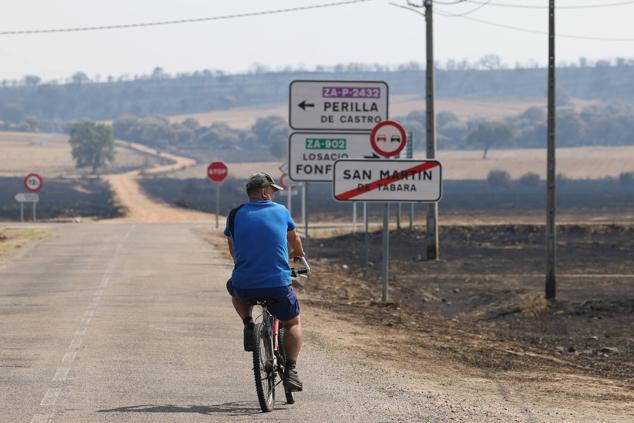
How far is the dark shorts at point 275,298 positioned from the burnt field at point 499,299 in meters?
4.37

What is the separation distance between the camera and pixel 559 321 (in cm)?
2166

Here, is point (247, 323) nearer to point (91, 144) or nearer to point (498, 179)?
point (498, 179)

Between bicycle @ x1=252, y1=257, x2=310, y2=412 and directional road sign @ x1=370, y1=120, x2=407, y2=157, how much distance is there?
412 inches

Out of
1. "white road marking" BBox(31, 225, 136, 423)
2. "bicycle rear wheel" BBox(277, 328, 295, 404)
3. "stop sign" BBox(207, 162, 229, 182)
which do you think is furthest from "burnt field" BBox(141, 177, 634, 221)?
"bicycle rear wheel" BBox(277, 328, 295, 404)

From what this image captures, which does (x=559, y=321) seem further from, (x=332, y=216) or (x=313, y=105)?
(x=332, y=216)

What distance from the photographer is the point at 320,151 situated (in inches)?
933

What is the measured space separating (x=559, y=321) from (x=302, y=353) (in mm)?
8319

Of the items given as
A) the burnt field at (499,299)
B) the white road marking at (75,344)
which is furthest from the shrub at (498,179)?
the white road marking at (75,344)

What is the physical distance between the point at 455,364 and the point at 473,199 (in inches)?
2991

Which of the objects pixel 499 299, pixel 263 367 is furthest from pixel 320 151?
pixel 263 367

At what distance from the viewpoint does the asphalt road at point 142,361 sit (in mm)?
10133

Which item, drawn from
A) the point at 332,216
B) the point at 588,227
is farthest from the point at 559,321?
the point at 332,216

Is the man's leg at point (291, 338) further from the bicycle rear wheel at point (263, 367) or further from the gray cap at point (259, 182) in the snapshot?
the gray cap at point (259, 182)

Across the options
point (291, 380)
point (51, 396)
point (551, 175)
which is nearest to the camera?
point (291, 380)
